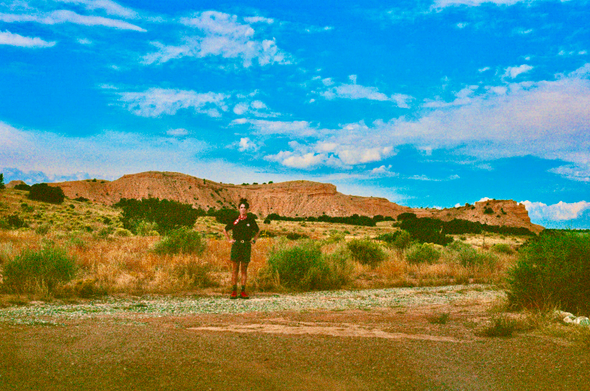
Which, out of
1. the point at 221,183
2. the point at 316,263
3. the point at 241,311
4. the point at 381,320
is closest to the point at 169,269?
the point at 316,263

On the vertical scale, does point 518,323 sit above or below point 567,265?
below

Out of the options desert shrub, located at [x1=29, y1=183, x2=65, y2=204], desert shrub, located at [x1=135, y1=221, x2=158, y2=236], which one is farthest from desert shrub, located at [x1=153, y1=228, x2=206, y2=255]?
desert shrub, located at [x1=29, y1=183, x2=65, y2=204]

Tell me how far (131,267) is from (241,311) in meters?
6.70

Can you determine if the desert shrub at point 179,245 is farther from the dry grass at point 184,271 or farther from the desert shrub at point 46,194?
the desert shrub at point 46,194

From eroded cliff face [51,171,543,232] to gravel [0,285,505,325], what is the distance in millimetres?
85807

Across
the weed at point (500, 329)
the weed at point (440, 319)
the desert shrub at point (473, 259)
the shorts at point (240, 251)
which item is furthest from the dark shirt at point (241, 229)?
the desert shrub at point (473, 259)

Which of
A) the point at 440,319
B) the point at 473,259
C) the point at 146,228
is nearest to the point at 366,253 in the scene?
the point at 473,259

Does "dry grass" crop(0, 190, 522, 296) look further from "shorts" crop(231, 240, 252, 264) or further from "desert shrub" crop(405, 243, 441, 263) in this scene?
"shorts" crop(231, 240, 252, 264)

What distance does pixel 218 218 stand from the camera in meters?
54.6

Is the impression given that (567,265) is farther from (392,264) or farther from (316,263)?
(392,264)

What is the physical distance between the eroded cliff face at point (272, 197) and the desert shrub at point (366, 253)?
78.2 m

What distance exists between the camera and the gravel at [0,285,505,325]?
26.3ft

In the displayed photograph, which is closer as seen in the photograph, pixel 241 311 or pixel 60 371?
pixel 60 371

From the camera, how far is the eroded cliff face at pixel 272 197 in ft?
311
